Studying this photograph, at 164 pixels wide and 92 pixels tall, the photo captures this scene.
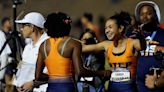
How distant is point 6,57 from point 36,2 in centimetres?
817

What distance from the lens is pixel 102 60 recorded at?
9797mm

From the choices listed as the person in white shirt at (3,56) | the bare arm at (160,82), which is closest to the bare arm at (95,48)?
the bare arm at (160,82)

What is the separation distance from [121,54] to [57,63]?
2.81 ft

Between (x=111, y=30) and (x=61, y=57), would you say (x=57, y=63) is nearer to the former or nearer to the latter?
(x=61, y=57)

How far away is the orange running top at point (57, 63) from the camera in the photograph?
21.7ft

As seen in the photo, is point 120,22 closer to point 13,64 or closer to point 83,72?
point 83,72

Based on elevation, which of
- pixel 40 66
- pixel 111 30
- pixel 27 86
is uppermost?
pixel 111 30

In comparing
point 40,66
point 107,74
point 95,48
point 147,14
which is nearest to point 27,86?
point 40,66

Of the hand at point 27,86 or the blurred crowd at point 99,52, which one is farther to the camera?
the hand at point 27,86

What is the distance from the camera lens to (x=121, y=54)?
23.5 feet

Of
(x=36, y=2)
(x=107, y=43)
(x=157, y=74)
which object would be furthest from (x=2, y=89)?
(x=36, y=2)

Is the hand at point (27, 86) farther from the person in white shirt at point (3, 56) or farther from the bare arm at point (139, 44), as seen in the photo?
the person in white shirt at point (3, 56)

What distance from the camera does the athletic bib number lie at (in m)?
7.11

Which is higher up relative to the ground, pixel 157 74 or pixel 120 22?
pixel 120 22
